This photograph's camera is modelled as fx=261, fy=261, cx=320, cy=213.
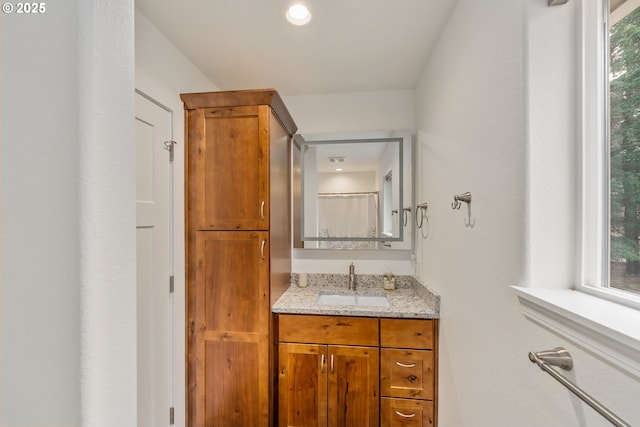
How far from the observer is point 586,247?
747 mm

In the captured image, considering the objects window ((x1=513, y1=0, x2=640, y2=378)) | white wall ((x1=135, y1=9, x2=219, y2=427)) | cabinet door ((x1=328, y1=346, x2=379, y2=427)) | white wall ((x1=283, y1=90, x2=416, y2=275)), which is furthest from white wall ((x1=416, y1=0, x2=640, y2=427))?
white wall ((x1=135, y1=9, x2=219, y2=427))

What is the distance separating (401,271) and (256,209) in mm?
1262

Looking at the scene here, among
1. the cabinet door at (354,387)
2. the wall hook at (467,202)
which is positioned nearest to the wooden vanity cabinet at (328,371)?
Result: the cabinet door at (354,387)

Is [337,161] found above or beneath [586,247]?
above

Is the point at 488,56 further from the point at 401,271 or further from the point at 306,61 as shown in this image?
the point at 401,271

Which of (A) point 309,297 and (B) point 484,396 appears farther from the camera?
(A) point 309,297

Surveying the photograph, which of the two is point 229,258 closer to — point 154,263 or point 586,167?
point 154,263

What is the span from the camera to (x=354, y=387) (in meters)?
1.59

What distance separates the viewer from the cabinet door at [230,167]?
1607mm

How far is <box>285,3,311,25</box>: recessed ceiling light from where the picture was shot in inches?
50.3

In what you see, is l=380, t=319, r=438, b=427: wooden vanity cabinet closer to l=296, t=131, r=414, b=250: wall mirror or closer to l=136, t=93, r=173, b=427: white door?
l=296, t=131, r=414, b=250: wall mirror

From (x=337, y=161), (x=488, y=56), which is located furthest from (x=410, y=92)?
(x=488, y=56)

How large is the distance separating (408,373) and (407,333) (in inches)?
9.4

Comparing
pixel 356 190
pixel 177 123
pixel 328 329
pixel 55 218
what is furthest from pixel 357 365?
pixel 177 123
